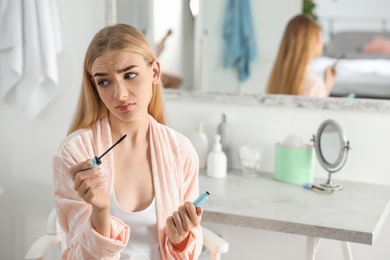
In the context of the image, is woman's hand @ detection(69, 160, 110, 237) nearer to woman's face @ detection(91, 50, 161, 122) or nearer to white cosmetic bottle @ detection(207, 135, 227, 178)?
woman's face @ detection(91, 50, 161, 122)

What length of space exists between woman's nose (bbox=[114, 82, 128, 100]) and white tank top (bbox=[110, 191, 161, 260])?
0.74 ft

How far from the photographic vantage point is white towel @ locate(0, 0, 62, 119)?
237 cm

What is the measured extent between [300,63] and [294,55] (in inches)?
1.4

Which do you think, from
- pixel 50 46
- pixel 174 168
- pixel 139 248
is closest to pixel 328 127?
pixel 174 168

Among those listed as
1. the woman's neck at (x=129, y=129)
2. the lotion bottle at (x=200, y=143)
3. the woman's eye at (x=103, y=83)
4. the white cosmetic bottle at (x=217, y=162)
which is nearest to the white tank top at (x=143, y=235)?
the woman's neck at (x=129, y=129)

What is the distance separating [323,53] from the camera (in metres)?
2.16

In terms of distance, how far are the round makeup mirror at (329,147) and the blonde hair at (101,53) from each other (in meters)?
0.76

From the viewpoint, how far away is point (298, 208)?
71.1 inches

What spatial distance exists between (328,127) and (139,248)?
0.91m

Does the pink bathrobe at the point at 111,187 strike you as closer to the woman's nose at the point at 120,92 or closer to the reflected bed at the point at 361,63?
the woman's nose at the point at 120,92

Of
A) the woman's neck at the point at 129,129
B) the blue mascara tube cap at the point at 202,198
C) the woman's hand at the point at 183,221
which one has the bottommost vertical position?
the woman's hand at the point at 183,221

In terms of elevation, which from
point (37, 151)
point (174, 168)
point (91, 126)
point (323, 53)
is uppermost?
point (323, 53)

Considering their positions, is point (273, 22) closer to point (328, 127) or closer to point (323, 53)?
point (323, 53)

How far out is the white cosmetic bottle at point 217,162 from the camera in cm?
214
